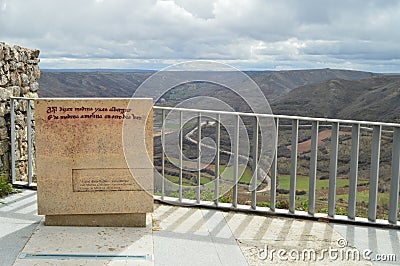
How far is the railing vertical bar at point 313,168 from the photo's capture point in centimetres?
438

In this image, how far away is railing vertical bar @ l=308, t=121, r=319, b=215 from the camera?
4383 mm

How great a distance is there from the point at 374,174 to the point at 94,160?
245 cm

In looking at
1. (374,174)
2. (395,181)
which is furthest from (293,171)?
(395,181)

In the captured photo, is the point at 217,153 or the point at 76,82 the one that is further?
the point at 76,82

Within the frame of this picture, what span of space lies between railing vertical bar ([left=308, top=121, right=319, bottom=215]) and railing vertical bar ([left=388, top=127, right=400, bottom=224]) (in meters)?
0.66

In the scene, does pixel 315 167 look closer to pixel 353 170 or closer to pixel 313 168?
pixel 313 168

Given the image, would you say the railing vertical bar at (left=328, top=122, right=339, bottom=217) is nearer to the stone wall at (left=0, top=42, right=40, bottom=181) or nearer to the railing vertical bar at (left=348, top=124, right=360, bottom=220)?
the railing vertical bar at (left=348, top=124, right=360, bottom=220)

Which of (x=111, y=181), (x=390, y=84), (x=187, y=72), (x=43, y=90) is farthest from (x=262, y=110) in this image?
(x=390, y=84)

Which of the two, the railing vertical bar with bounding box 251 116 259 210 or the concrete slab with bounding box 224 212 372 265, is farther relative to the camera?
the railing vertical bar with bounding box 251 116 259 210

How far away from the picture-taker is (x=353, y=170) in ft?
14.3

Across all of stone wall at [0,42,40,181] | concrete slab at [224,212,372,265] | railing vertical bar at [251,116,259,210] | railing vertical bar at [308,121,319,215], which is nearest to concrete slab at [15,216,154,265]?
concrete slab at [224,212,372,265]

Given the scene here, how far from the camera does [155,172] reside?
4.41 metres

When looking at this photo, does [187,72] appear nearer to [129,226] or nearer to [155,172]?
[155,172]

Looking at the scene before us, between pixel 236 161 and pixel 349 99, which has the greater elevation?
pixel 349 99
